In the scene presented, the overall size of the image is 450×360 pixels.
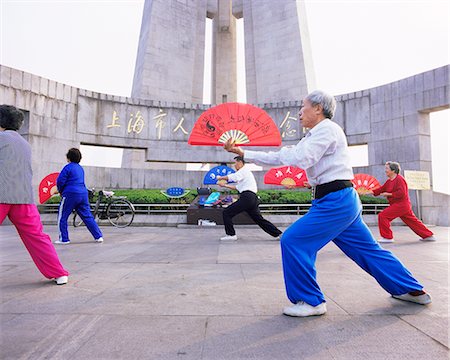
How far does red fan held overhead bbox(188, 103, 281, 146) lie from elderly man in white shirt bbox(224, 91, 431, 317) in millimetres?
6755

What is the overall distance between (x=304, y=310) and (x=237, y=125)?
7.72 metres

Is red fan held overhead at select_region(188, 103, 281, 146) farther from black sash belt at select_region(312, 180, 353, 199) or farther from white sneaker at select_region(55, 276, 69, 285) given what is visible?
black sash belt at select_region(312, 180, 353, 199)

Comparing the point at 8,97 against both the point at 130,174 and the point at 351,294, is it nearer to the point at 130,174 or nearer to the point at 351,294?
the point at 130,174

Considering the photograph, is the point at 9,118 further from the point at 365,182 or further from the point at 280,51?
the point at 280,51

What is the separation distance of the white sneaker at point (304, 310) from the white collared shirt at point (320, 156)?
962 millimetres

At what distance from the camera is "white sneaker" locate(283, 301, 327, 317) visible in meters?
2.23

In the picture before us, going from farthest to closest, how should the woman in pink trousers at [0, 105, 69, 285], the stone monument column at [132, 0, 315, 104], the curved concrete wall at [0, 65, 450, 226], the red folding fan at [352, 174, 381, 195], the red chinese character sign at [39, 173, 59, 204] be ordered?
the stone monument column at [132, 0, 315, 104] → the curved concrete wall at [0, 65, 450, 226] → the red chinese character sign at [39, 173, 59, 204] → the red folding fan at [352, 174, 381, 195] → the woman in pink trousers at [0, 105, 69, 285]

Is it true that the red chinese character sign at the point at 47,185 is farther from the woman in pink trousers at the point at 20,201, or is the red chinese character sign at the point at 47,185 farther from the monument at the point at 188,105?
the woman in pink trousers at the point at 20,201

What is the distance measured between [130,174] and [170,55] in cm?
971

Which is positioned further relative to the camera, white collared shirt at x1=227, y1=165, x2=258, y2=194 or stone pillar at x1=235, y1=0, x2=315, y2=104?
stone pillar at x1=235, y1=0, x2=315, y2=104

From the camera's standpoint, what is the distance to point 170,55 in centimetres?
2062

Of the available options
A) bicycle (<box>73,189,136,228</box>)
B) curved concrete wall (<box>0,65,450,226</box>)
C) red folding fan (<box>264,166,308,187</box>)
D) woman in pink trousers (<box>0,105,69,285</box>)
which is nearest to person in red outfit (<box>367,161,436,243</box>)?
red folding fan (<box>264,166,308,187</box>)

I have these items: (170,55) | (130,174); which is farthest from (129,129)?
(170,55)

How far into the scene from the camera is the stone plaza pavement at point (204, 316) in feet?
5.60
